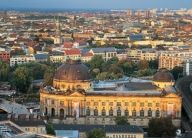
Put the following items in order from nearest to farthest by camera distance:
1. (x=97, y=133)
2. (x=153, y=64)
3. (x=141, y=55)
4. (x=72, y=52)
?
(x=97, y=133) < (x=153, y=64) < (x=72, y=52) < (x=141, y=55)

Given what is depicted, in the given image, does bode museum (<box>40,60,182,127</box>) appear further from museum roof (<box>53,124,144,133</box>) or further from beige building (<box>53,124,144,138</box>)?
beige building (<box>53,124,144,138</box>)

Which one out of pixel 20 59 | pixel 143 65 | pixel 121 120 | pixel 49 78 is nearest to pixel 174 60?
pixel 143 65

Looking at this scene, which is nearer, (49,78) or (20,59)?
(49,78)

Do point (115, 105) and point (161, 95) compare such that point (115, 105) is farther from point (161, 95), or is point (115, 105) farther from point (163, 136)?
point (163, 136)

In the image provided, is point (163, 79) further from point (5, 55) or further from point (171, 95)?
point (5, 55)

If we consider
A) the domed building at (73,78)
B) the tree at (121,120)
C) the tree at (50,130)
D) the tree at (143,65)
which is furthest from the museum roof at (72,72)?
the tree at (143,65)
